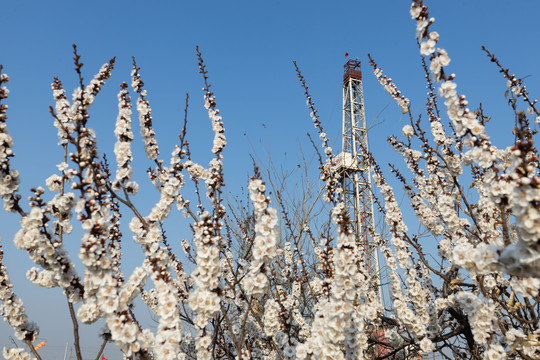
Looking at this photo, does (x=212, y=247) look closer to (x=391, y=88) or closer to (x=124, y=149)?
(x=124, y=149)

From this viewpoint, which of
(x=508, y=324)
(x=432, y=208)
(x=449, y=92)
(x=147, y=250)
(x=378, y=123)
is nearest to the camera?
(x=449, y=92)

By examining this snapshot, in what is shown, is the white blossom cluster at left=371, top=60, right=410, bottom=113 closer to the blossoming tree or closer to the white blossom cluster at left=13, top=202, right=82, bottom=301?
the blossoming tree

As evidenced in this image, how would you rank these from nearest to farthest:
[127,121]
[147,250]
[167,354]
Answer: [167,354], [147,250], [127,121]

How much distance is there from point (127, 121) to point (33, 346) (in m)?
2.31

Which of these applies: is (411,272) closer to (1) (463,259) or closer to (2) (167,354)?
(1) (463,259)

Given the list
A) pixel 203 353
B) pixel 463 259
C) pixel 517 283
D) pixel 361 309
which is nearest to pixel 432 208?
pixel 361 309

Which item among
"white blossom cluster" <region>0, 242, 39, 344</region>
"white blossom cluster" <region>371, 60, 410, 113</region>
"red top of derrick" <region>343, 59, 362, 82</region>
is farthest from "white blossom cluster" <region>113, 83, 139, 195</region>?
"red top of derrick" <region>343, 59, 362, 82</region>

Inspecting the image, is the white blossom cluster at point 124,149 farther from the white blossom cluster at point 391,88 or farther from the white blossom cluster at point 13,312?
the white blossom cluster at point 391,88

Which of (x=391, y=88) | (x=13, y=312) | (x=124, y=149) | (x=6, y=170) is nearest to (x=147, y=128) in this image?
(x=124, y=149)

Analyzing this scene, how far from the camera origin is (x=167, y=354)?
2.62m

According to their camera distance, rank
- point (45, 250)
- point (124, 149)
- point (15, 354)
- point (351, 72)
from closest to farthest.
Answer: point (45, 250), point (15, 354), point (124, 149), point (351, 72)

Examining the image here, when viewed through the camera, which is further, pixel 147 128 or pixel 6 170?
pixel 147 128

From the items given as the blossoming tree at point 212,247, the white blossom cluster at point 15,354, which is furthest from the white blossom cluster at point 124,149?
the white blossom cluster at point 15,354

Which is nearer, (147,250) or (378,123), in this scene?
(147,250)
